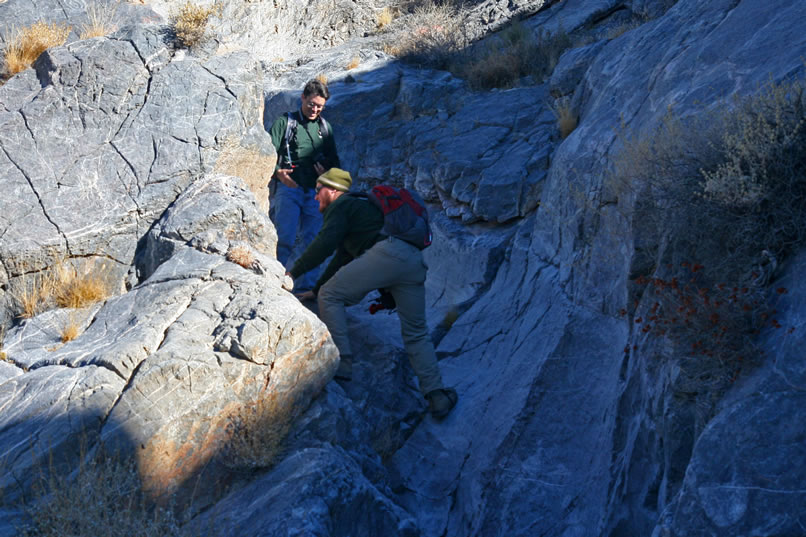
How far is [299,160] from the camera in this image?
7.77 meters

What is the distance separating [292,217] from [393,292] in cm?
178

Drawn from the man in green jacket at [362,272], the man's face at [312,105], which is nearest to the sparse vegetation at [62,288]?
→ the man in green jacket at [362,272]

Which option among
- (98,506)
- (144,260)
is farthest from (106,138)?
(98,506)

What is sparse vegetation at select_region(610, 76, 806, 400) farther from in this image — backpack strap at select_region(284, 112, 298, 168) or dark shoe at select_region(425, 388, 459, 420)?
backpack strap at select_region(284, 112, 298, 168)

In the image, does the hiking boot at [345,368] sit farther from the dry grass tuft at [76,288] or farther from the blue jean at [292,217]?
the dry grass tuft at [76,288]

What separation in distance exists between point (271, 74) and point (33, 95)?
19.1 ft

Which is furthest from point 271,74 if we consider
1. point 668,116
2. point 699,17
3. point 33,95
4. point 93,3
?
point 668,116

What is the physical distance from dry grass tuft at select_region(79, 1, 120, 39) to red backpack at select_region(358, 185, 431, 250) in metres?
4.57

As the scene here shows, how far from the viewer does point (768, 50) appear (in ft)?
18.1

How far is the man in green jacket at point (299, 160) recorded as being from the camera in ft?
24.9

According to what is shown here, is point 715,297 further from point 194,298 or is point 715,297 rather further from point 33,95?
point 33,95

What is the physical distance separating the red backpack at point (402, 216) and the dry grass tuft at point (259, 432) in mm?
1620

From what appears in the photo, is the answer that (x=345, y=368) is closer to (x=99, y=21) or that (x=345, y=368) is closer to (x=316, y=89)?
(x=316, y=89)

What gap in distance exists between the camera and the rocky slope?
467 centimetres
